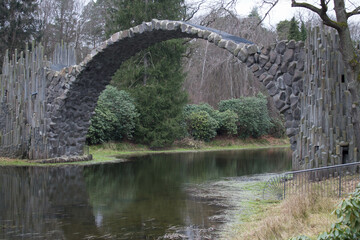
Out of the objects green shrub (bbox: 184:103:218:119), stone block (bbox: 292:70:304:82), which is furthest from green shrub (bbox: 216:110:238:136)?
stone block (bbox: 292:70:304:82)

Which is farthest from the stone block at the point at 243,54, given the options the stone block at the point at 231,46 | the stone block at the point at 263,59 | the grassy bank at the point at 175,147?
the grassy bank at the point at 175,147

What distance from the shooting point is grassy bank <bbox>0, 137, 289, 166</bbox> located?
1848 centimetres

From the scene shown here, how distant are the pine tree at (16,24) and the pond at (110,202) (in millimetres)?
17845

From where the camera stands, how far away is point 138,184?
1216 centimetres

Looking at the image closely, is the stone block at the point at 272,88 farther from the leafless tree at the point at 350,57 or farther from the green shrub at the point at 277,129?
the green shrub at the point at 277,129

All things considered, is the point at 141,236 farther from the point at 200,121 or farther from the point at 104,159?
the point at 200,121

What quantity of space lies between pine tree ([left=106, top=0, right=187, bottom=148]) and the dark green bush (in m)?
0.85

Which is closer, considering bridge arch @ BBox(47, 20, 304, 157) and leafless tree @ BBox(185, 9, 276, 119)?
bridge arch @ BBox(47, 20, 304, 157)

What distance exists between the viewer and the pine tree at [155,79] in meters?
26.2

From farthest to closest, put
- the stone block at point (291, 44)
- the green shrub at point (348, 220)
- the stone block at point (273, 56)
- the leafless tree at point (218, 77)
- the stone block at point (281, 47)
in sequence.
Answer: the leafless tree at point (218, 77) < the stone block at point (273, 56) < the stone block at point (281, 47) < the stone block at point (291, 44) < the green shrub at point (348, 220)

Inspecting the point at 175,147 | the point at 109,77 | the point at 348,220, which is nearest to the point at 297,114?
the point at 348,220

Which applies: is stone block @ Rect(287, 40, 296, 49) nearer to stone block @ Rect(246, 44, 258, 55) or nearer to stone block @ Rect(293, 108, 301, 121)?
stone block @ Rect(246, 44, 258, 55)

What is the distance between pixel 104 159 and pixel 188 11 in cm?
1610

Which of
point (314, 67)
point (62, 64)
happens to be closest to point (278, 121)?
point (62, 64)
